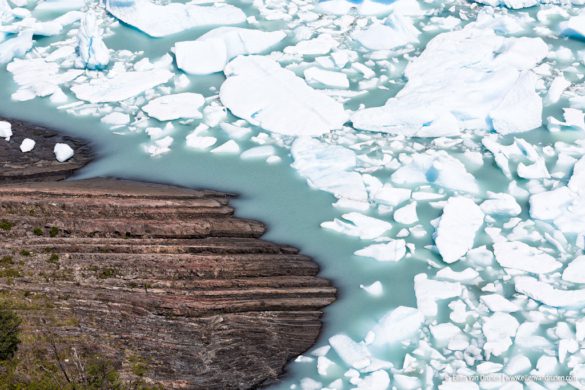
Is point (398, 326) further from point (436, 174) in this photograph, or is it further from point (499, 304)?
point (436, 174)

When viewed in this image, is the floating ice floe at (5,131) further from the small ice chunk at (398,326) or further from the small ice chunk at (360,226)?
the small ice chunk at (398,326)

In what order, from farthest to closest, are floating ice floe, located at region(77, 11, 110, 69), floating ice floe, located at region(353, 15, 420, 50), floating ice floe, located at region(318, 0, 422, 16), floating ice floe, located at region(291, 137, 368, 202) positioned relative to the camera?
floating ice floe, located at region(318, 0, 422, 16), floating ice floe, located at region(353, 15, 420, 50), floating ice floe, located at region(77, 11, 110, 69), floating ice floe, located at region(291, 137, 368, 202)

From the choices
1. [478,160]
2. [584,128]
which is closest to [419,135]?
[478,160]

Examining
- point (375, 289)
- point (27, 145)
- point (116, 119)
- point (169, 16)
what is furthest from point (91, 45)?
point (375, 289)

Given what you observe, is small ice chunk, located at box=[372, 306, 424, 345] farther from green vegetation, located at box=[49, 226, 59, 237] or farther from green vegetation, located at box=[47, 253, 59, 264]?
green vegetation, located at box=[49, 226, 59, 237]

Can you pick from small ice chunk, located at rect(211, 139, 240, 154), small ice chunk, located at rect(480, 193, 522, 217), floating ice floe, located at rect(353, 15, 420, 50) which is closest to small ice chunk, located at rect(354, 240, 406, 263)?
small ice chunk, located at rect(480, 193, 522, 217)

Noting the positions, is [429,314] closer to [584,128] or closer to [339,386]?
[339,386]
